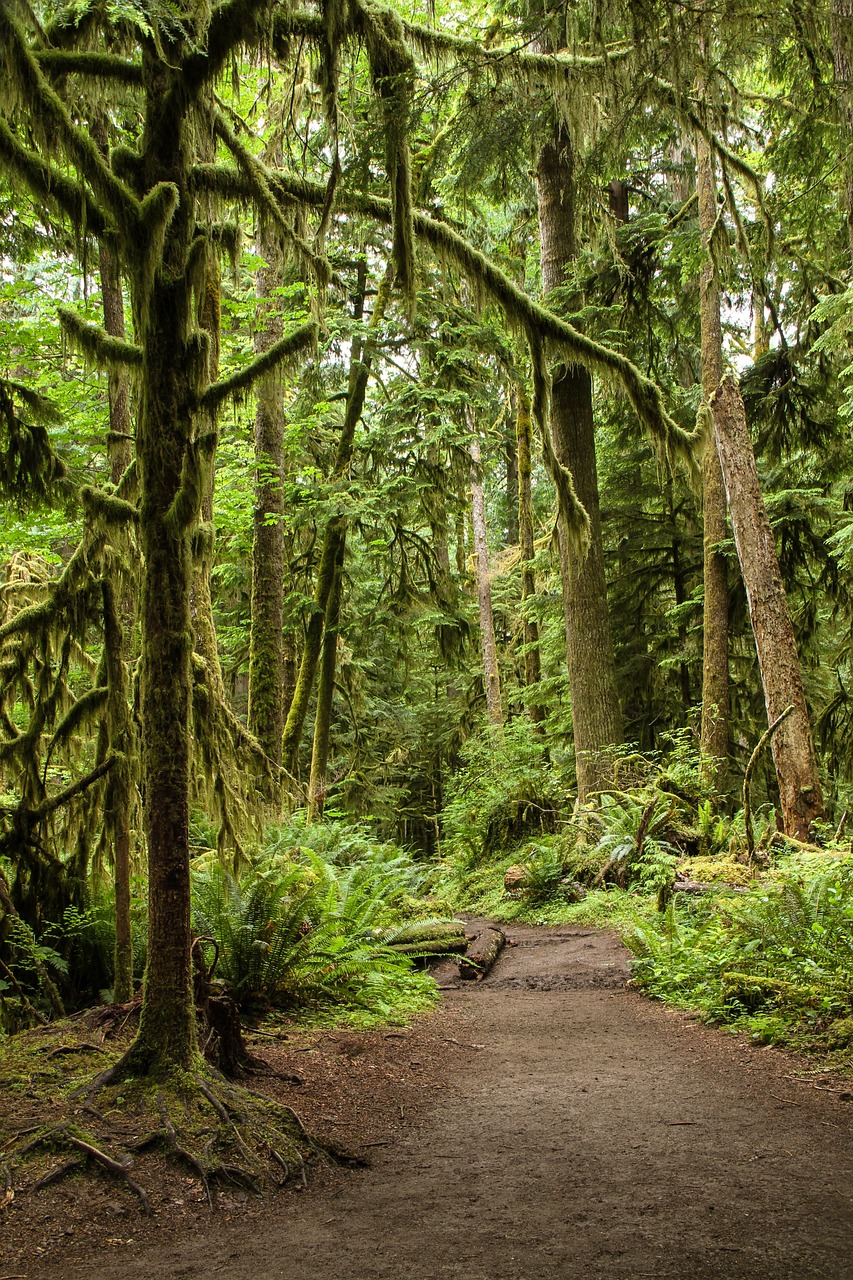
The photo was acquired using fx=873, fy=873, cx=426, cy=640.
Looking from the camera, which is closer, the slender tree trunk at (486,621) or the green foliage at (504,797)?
the green foliage at (504,797)

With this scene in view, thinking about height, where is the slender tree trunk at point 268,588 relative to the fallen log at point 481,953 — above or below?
above

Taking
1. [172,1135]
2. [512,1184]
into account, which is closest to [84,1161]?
[172,1135]

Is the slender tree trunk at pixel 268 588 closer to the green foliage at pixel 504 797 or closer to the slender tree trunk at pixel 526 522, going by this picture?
the green foliage at pixel 504 797

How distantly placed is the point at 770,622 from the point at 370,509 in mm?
5717

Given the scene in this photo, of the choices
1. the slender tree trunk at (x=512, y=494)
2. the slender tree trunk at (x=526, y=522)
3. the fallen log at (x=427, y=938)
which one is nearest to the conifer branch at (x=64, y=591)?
the fallen log at (x=427, y=938)

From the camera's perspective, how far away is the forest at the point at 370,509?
14.9ft

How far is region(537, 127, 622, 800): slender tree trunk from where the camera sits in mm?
12523

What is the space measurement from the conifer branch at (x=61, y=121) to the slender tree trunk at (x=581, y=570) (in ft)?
28.8

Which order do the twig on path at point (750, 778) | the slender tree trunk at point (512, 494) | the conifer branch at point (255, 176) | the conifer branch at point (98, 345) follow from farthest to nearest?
the slender tree trunk at point (512, 494) < the twig on path at point (750, 778) < the conifer branch at point (255, 176) < the conifer branch at point (98, 345)

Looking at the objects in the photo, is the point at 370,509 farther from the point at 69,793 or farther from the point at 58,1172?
the point at 58,1172

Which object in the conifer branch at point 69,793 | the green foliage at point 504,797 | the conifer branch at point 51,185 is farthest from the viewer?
the green foliage at point 504,797

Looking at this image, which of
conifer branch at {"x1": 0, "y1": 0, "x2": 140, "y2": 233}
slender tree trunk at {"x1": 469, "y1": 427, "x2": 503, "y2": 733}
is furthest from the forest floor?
slender tree trunk at {"x1": 469, "y1": 427, "x2": 503, "y2": 733}

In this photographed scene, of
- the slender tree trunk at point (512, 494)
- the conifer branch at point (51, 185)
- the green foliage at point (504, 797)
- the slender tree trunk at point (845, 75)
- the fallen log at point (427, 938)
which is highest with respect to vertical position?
the slender tree trunk at point (512, 494)

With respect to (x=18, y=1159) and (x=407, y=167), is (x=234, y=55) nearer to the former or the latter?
(x=407, y=167)
